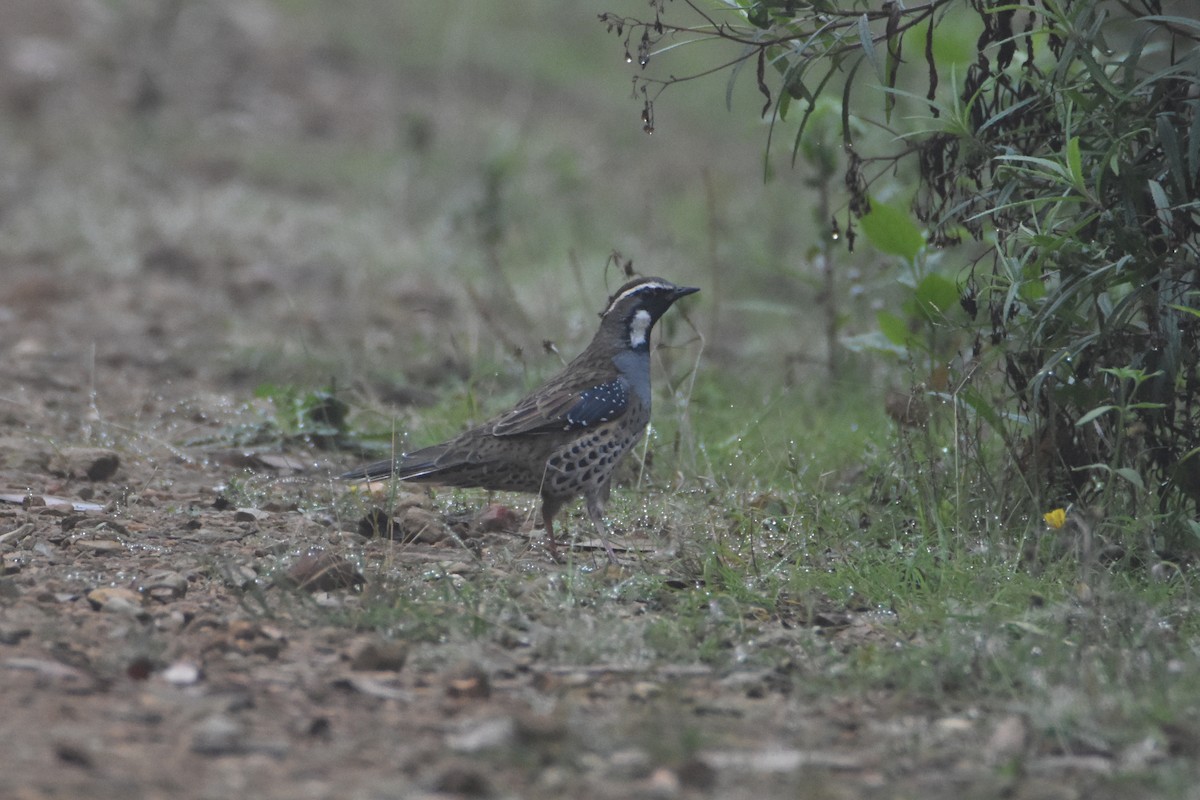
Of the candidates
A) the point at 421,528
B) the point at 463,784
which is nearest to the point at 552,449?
the point at 421,528

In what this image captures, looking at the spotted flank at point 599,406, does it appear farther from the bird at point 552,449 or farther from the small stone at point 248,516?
the small stone at point 248,516

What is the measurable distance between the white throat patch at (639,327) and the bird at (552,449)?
0.27 m

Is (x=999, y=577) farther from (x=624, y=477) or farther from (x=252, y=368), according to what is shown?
(x=252, y=368)

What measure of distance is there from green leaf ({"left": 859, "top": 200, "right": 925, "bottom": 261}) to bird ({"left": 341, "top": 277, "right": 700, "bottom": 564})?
3.89 feet

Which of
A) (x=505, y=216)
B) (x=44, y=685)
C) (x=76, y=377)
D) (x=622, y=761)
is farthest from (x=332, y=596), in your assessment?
(x=505, y=216)

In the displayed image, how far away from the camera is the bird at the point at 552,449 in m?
5.66

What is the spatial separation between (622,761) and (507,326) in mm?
5888

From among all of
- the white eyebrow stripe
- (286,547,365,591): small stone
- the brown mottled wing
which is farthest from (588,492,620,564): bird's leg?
(286,547,365,591): small stone

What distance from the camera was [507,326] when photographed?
9109 millimetres

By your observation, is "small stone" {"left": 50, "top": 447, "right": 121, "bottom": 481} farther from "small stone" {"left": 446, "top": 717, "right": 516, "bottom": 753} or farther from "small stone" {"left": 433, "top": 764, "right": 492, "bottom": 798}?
"small stone" {"left": 433, "top": 764, "right": 492, "bottom": 798}

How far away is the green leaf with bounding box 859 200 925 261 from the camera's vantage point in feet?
20.6

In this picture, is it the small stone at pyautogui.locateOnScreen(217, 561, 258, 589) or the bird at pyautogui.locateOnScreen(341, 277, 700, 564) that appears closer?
the small stone at pyautogui.locateOnScreen(217, 561, 258, 589)

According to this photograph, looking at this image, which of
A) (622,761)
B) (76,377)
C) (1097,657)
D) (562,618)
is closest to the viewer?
(622,761)

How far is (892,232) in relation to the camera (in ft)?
20.7
